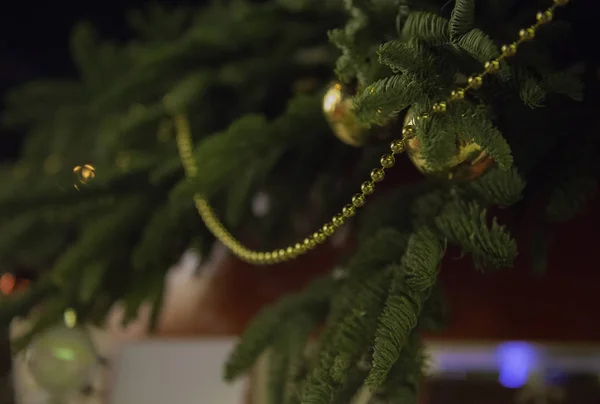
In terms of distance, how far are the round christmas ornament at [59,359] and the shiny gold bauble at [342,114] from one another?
294 mm

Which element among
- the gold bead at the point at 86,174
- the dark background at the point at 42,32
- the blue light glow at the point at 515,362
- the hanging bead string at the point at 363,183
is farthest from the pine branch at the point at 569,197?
the dark background at the point at 42,32

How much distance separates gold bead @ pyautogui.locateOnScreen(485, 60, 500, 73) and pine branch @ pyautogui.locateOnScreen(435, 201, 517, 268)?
0.26 feet

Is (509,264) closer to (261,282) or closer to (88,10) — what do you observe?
(261,282)

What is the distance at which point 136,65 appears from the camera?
0.58m

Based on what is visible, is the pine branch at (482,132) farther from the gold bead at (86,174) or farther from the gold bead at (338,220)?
the gold bead at (86,174)

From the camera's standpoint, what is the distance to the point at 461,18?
0.29 m

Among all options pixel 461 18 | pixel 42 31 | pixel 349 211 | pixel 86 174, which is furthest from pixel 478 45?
pixel 42 31

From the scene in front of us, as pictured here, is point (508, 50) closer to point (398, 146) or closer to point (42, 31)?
point (398, 146)

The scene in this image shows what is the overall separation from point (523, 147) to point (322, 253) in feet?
1.13

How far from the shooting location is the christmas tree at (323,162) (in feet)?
1.02

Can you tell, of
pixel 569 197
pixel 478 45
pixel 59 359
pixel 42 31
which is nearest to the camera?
pixel 478 45

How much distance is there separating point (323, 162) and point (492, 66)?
288mm

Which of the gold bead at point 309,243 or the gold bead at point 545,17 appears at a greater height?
the gold bead at point 545,17

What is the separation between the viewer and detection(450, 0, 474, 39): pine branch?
0.29 m
